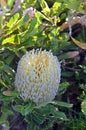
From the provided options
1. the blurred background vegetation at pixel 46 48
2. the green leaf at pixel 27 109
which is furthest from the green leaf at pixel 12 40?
the green leaf at pixel 27 109

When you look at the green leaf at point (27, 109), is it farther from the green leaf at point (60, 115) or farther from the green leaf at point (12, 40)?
the green leaf at point (12, 40)

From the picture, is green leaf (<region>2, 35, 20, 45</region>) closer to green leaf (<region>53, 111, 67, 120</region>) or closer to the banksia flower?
the banksia flower

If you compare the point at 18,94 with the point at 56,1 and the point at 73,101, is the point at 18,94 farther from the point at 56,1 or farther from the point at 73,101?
the point at 56,1

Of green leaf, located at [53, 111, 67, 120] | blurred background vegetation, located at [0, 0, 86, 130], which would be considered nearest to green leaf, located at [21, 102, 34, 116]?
blurred background vegetation, located at [0, 0, 86, 130]

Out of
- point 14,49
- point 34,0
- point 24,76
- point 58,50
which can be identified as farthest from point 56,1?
point 24,76

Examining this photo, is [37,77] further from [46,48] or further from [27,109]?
[46,48]

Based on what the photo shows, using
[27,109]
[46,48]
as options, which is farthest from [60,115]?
[46,48]
